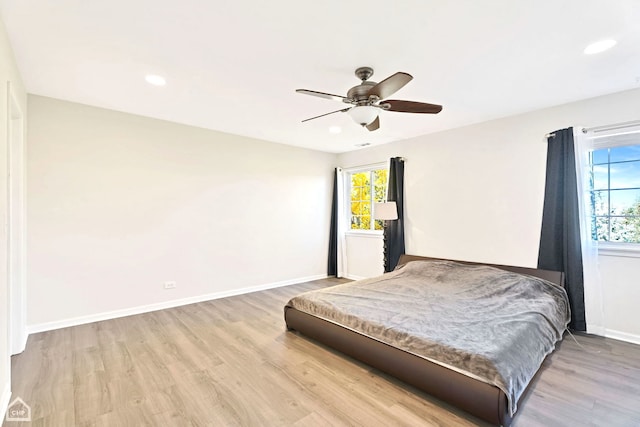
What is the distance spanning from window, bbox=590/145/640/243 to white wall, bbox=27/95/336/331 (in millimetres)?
4231

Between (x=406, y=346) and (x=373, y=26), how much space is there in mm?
2334

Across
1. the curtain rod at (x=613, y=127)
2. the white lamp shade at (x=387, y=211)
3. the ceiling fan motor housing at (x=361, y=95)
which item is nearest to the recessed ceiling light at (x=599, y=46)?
the curtain rod at (x=613, y=127)

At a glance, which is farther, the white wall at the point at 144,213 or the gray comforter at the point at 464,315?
the white wall at the point at 144,213

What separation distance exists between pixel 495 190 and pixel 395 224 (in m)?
1.55

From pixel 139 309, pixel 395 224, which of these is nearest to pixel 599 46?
pixel 395 224

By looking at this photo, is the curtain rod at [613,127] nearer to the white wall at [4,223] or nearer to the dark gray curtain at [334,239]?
the dark gray curtain at [334,239]

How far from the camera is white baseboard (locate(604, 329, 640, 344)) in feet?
9.79

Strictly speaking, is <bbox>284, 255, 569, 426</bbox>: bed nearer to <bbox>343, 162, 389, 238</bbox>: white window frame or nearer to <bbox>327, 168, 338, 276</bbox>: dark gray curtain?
<bbox>343, 162, 389, 238</bbox>: white window frame

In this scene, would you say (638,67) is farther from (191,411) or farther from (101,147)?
(101,147)

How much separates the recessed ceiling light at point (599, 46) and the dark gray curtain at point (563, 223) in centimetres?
124

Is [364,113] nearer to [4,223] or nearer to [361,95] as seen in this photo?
[361,95]

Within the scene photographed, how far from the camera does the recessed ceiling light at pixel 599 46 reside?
217 cm

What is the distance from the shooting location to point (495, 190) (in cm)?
393

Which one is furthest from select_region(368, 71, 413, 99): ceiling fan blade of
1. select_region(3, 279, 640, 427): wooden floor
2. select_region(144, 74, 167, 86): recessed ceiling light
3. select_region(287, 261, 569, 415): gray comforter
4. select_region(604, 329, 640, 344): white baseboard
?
select_region(604, 329, 640, 344): white baseboard
